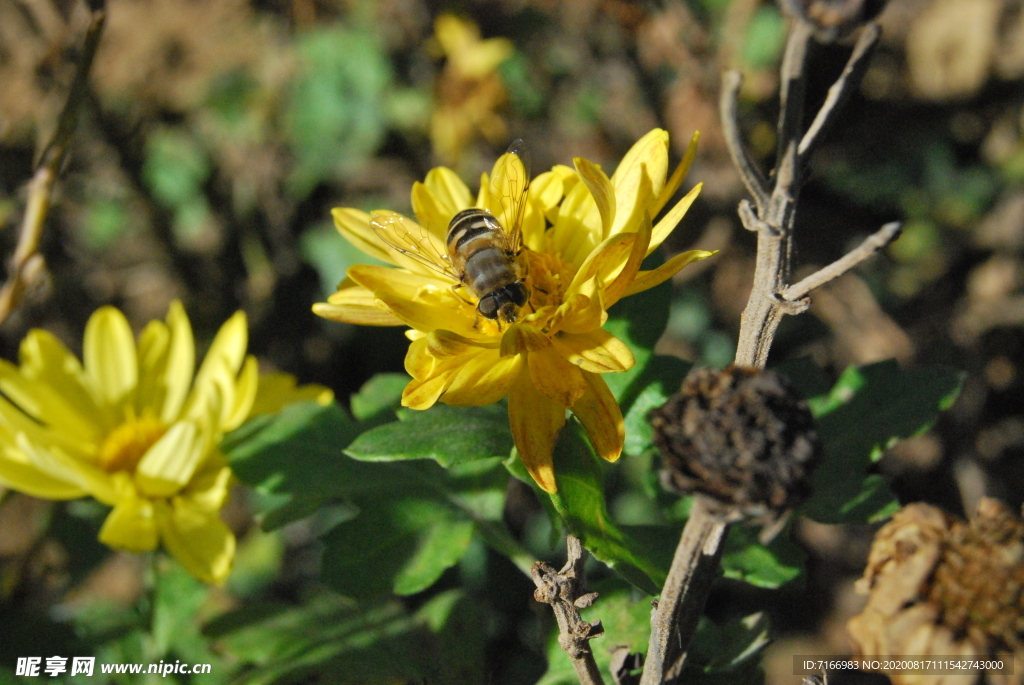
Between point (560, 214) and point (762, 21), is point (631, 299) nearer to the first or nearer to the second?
point (560, 214)

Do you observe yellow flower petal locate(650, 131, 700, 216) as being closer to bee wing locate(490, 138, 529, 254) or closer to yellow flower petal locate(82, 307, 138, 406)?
bee wing locate(490, 138, 529, 254)

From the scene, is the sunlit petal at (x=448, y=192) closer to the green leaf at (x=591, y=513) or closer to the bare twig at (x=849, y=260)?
the green leaf at (x=591, y=513)

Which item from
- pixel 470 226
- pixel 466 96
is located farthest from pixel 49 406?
pixel 466 96

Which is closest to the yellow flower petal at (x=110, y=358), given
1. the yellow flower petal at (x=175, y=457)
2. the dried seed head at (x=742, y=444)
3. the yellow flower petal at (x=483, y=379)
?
the yellow flower petal at (x=175, y=457)

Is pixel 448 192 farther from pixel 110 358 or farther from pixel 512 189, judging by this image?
pixel 110 358

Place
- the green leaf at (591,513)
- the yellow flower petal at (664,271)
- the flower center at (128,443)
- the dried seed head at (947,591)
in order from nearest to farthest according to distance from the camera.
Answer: the dried seed head at (947,591), the green leaf at (591,513), the yellow flower petal at (664,271), the flower center at (128,443)
